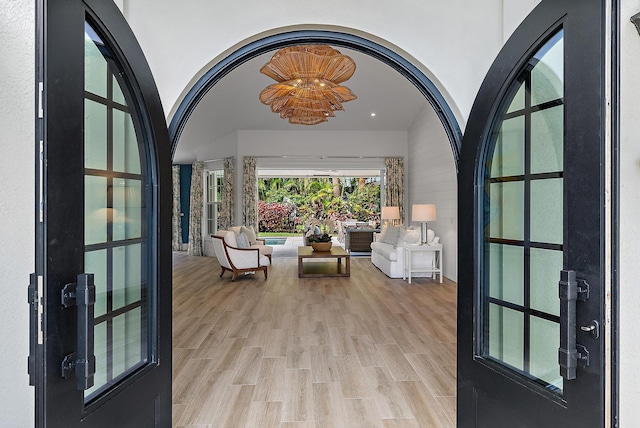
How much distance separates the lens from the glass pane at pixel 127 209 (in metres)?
1.50

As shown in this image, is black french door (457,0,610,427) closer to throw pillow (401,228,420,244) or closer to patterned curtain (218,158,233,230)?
throw pillow (401,228,420,244)

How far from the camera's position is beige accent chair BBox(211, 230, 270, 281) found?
21.2 feet

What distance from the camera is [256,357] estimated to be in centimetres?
316

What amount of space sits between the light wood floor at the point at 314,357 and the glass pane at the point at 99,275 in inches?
43.5

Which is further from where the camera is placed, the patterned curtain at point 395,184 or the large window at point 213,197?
the large window at point 213,197

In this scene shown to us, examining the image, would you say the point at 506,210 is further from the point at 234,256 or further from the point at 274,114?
the point at 274,114

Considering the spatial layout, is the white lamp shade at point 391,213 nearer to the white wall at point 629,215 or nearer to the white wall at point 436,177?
the white wall at point 436,177

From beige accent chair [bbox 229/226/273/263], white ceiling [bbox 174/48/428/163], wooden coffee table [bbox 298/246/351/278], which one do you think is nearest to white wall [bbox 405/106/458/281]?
white ceiling [bbox 174/48/428/163]

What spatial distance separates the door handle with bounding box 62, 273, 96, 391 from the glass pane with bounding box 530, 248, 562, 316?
165 cm

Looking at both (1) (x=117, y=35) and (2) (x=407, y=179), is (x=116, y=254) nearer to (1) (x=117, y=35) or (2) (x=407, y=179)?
(1) (x=117, y=35)

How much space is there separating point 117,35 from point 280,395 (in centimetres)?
224

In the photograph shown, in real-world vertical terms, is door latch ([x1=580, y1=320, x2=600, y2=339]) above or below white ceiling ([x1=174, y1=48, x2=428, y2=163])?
below

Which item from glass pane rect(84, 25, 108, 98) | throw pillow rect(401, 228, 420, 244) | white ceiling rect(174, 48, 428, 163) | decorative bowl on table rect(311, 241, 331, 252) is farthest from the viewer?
decorative bowl on table rect(311, 241, 331, 252)

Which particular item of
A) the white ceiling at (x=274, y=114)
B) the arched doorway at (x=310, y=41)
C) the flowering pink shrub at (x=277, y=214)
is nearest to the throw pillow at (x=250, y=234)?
the white ceiling at (x=274, y=114)
